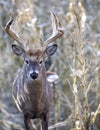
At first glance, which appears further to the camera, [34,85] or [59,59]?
[59,59]

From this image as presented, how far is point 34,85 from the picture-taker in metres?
8.59

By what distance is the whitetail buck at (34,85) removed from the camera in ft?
27.8

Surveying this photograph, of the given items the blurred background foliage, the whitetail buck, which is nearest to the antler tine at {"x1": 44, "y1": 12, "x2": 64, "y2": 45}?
the whitetail buck

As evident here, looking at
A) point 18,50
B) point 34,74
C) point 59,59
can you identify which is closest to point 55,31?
point 18,50

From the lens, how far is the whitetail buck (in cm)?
848

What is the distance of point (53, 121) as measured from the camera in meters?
11.5

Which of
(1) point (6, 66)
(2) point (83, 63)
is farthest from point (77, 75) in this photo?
(1) point (6, 66)

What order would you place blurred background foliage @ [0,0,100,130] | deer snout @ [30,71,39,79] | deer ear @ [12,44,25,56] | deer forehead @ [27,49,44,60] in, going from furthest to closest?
blurred background foliage @ [0,0,100,130]
deer ear @ [12,44,25,56]
deer forehead @ [27,49,44,60]
deer snout @ [30,71,39,79]

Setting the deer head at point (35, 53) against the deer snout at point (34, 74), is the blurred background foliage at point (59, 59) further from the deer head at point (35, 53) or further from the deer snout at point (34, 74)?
the deer snout at point (34, 74)

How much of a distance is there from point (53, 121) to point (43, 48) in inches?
116

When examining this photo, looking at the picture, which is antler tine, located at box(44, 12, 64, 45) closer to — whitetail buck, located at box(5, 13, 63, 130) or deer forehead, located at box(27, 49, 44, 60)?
whitetail buck, located at box(5, 13, 63, 130)

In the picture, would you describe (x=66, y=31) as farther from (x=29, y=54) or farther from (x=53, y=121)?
(x=29, y=54)

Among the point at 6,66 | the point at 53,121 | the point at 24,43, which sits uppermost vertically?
the point at 24,43

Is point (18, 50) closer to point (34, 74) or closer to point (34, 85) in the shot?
point (34, 85)
